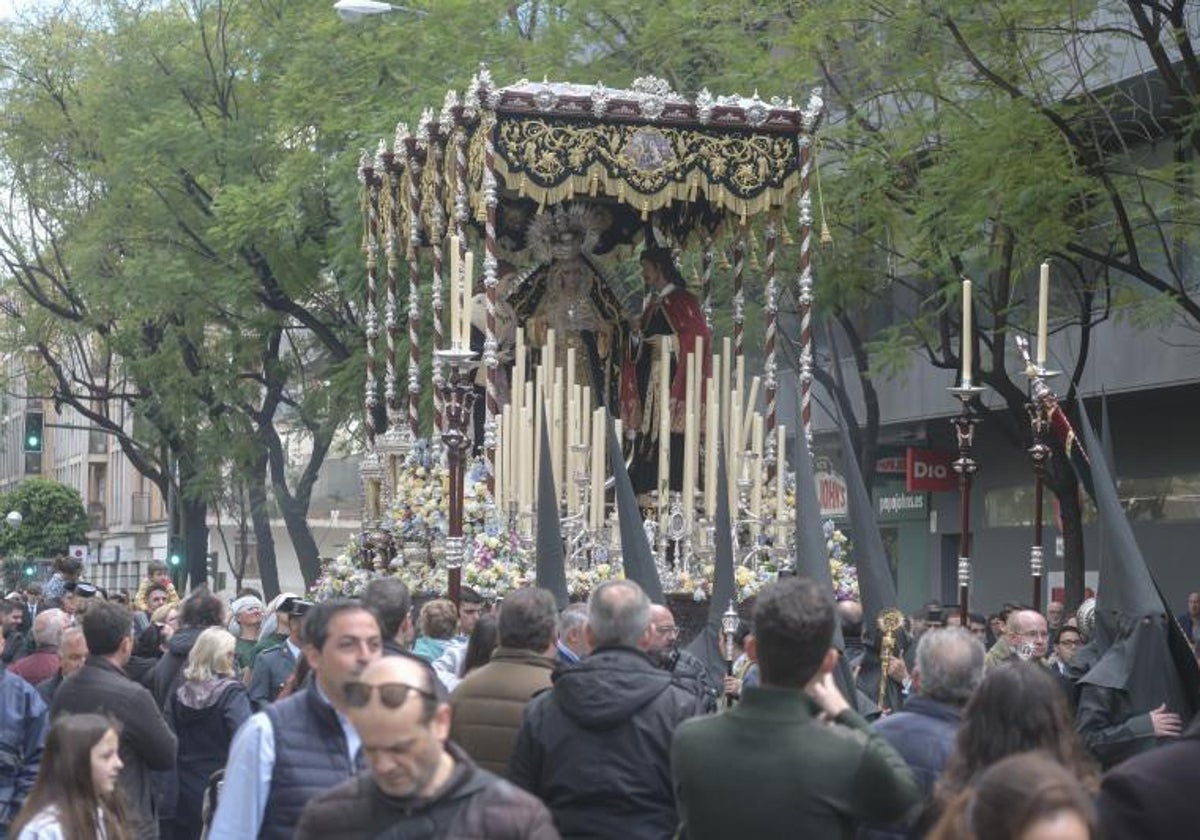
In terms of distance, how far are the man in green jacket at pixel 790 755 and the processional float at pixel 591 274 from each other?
10.3 meters

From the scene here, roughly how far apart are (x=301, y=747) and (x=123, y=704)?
2920mm

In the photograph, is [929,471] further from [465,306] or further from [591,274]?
[465,306]

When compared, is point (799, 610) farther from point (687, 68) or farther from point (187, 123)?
point (187, 123)

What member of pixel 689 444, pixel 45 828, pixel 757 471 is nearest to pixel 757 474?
pixel 757 471

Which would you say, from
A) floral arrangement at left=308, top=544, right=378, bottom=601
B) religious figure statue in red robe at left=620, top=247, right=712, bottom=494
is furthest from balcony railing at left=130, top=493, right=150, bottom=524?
religious figure statue in red robe at left=620, top=247, right=712, bottom=494

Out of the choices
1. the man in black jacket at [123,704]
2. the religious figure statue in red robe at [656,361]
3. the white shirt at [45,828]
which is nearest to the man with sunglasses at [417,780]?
the white shirt at [45,828]

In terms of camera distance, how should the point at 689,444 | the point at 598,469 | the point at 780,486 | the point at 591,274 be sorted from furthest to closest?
the point at 591,274 → the point at 780,486 → the point at 689,444 → the point at 598,469

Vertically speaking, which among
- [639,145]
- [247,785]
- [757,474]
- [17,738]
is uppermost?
[639,145]

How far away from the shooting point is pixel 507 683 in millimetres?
7715

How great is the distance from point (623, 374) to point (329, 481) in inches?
2227

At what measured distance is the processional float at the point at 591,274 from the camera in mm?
18344

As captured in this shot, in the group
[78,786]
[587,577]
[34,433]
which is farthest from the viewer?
[34,433]

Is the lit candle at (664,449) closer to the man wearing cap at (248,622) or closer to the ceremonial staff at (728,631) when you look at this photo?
the man wearing cap at (248,622)

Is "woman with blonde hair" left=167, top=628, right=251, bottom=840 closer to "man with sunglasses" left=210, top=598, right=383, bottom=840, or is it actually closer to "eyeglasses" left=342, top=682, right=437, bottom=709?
"man with sunglasses" left=210, top=598, right=383, bottom=840
